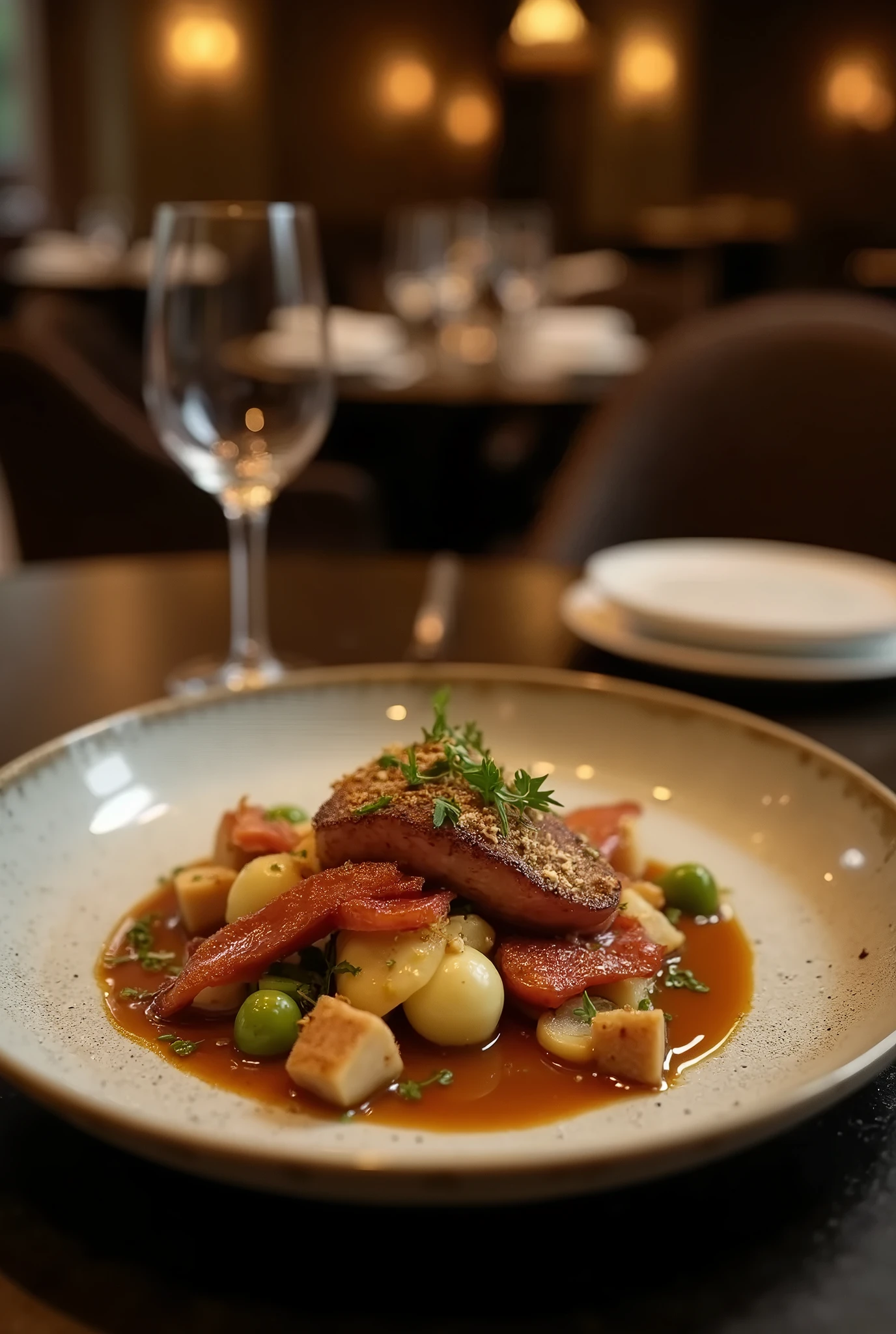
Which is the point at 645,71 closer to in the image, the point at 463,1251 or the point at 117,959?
the point at 117,959

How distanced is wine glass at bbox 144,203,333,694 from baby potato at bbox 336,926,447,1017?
0.66m

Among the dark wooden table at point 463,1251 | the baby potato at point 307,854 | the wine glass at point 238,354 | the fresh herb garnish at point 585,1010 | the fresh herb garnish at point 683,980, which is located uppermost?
the wine glass at point 238,354

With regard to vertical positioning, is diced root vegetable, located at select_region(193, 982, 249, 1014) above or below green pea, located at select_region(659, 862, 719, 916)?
above

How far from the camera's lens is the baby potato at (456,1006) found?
845mm

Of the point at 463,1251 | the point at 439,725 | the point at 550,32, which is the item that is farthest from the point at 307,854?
the point at 550,32

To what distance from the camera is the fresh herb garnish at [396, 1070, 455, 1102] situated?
787mm

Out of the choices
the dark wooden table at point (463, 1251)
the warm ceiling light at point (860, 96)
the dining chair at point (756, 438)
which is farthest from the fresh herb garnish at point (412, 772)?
the warm ceiling light at point (860, 96)

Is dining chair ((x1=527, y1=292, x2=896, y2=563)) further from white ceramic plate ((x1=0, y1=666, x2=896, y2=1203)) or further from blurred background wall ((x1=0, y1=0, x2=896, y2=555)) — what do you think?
blurred background wall ((x1=0, y1=0, x2=896, y2=555))

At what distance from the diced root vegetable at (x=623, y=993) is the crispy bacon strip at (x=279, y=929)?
0.45 feet

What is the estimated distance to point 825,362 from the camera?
2707 millimetres

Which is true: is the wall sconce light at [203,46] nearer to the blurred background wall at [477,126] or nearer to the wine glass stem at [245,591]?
the blurred background wall at [477,126]

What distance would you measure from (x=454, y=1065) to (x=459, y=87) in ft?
34.7

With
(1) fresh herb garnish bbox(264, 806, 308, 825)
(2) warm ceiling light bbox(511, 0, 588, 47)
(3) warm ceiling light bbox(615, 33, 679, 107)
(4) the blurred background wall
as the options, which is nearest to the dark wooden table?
(1) fresh herb garnish bbox(264, 806, 308, 825)

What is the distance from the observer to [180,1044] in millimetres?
841
